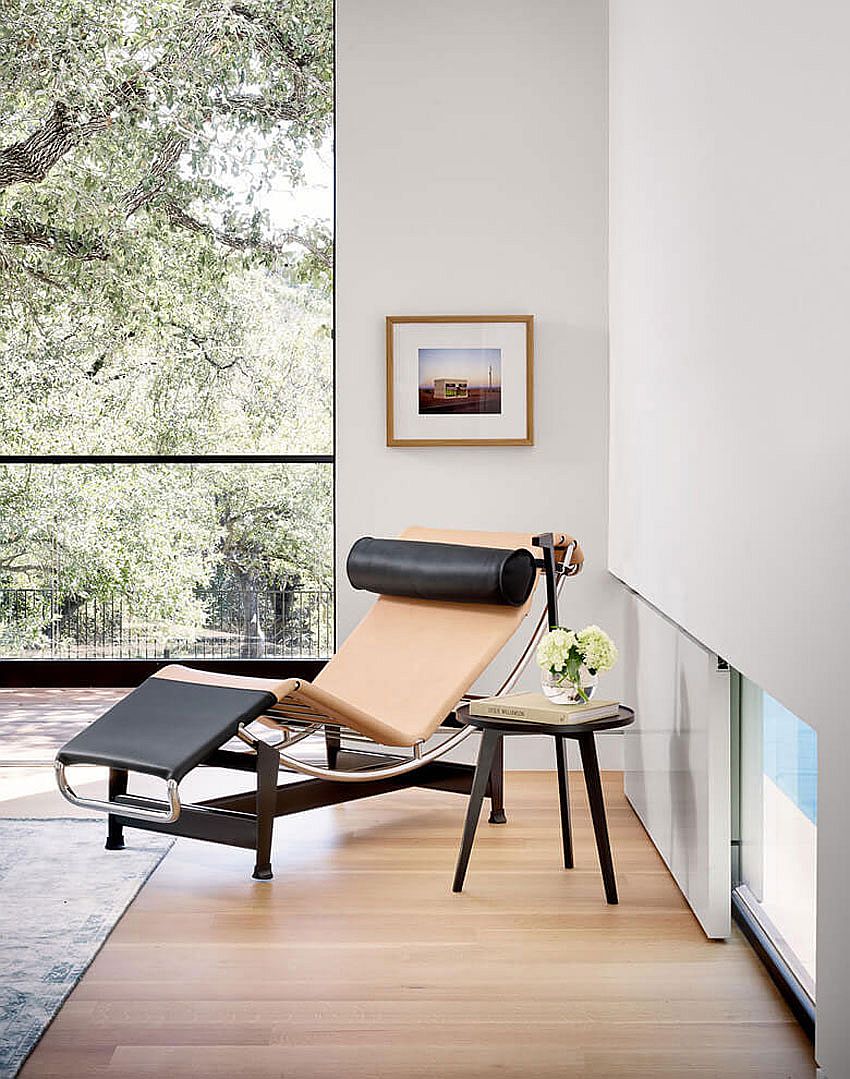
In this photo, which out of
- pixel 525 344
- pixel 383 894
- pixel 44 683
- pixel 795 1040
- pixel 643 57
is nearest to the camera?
pixel 795 1040

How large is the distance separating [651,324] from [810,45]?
5.51 ft

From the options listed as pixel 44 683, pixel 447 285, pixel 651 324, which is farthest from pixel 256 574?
pixel 651 324

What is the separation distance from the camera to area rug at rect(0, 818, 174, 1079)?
2.62 m

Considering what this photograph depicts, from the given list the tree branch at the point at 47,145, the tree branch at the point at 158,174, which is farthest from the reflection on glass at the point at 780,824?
the tree branch at the point at 47,145

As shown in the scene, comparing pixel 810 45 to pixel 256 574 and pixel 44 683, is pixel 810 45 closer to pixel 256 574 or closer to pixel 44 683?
pixel 256 574

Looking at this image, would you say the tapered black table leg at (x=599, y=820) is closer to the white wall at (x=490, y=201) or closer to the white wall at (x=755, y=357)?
the white wall at (x=755, y=357)

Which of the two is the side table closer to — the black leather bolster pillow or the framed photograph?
the black leather bolster pillow

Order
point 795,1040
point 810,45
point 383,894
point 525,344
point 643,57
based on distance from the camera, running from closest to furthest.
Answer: point 810,45
point 795,1040
point 383,894
point 643,57
point 525,344

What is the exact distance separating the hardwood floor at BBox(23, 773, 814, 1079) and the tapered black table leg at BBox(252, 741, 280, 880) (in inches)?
2.2

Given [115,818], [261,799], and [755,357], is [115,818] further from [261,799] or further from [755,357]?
[755,357]

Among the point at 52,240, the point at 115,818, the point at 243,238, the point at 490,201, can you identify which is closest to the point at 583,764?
the point at 115,818

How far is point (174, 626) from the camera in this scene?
5516 mm

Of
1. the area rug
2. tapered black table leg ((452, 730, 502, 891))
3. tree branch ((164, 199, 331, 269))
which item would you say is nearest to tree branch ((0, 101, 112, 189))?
tree branch ((164, 199, 331, 269))

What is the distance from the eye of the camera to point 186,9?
565 cm
